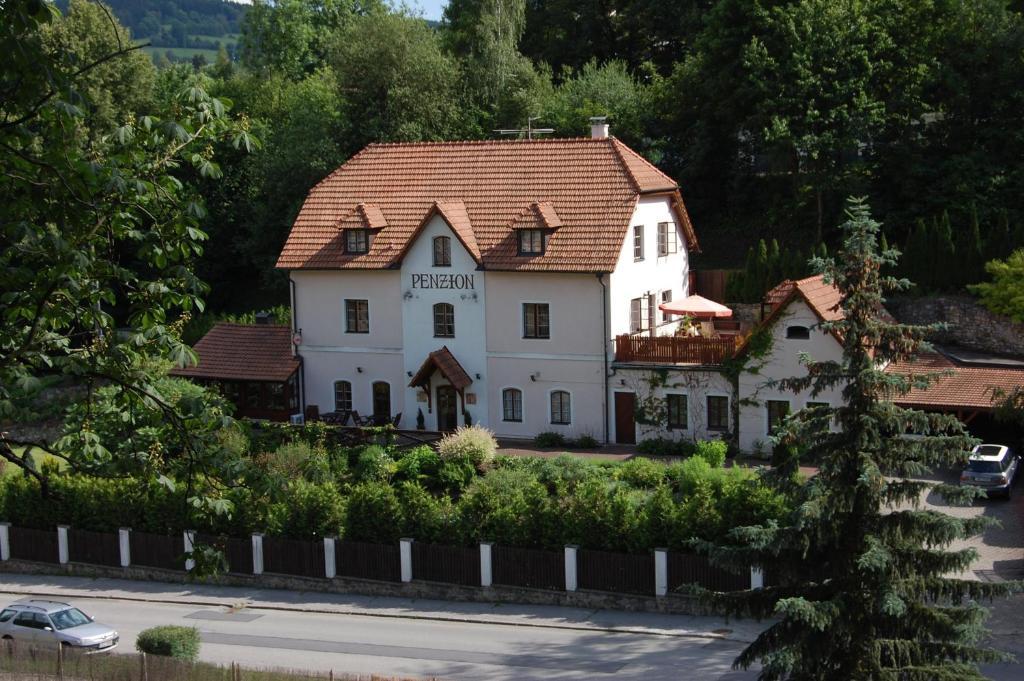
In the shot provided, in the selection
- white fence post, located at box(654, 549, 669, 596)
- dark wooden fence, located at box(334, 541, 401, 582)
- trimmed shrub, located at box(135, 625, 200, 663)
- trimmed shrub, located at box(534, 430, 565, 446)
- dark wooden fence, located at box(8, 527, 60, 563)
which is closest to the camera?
trimmed shrub, located at box(135, 625, 200, 663)

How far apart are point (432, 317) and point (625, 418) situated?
7190 mm

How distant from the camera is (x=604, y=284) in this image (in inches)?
1599

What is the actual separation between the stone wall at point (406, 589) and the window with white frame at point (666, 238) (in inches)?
630

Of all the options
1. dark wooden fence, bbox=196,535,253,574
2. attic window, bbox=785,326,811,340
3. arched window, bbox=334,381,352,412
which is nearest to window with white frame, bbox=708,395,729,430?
attic window, bbox=785,326,811,340

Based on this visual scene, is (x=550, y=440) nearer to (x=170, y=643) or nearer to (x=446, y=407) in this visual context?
(x=446, y=407)

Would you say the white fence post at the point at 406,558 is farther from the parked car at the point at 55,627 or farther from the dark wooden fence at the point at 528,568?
the parked car at the point at 55,627

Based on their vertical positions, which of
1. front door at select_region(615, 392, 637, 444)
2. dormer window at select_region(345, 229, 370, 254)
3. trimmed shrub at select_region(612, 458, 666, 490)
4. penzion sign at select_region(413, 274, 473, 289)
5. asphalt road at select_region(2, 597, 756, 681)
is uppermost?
dormer window at select_region(345, 229, 370, 254)

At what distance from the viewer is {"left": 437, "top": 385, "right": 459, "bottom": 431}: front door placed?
1687 inches

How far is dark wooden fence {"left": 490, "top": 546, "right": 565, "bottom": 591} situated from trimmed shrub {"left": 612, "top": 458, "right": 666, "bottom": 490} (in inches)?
159

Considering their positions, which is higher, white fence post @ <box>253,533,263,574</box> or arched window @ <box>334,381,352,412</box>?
arched window @ <box>334,381,352,412</box>

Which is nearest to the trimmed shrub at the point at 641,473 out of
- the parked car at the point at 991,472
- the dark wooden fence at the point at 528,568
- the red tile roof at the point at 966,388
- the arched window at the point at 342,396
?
the dark wooden fence at the point at 528,568

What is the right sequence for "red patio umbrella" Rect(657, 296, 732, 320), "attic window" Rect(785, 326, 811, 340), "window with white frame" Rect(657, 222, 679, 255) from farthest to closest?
"window with white frame" Rect(657, 222, 679, 255) < "red patio umbrella" Rect(657, 296, 732, 320) < "attic window" Rect(785, 326, 811, 340)

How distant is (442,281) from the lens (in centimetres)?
4275

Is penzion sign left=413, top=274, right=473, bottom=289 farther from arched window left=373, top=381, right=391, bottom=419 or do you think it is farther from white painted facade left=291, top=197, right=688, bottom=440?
arched window left=373, top=381, right=391, bottom=419
